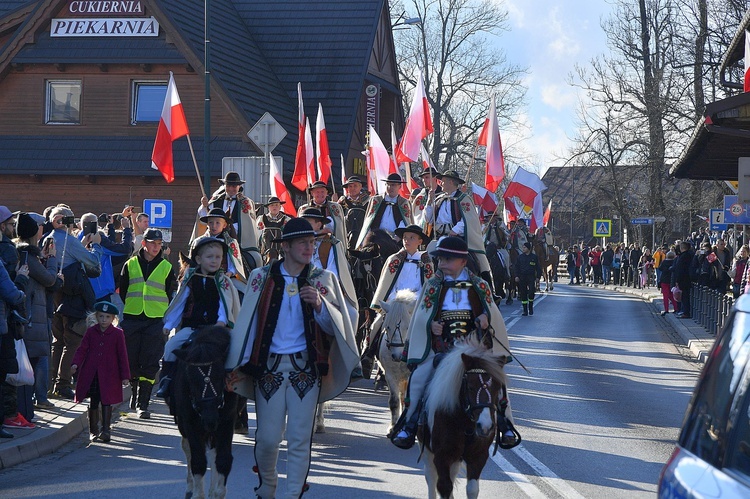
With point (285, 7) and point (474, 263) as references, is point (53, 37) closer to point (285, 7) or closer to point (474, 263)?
point (285, 7)

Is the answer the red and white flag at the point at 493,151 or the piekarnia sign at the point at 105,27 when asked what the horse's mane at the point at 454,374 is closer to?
the red and white flag at the point at 493,151

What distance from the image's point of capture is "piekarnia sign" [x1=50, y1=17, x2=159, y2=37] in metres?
32.1

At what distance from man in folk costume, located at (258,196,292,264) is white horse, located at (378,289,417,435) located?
4594 mm

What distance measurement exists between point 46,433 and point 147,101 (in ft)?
74.8

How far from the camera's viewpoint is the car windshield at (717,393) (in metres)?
3.54

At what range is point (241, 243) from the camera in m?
13.6

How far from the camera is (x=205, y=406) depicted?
23.9 feet

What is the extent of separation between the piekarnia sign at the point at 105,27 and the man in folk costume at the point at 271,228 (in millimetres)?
14468

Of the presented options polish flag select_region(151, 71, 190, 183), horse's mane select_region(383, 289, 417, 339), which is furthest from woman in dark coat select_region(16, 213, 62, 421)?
polish flag select_region(151, 71, 190, 183)

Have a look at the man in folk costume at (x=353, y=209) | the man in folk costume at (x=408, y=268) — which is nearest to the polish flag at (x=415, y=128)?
the man in folk costume at (x=353, y=209)

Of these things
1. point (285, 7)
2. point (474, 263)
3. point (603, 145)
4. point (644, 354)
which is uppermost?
point (285, 7)

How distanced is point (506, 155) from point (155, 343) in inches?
1972

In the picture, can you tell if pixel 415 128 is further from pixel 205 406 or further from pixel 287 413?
pixel 287 413

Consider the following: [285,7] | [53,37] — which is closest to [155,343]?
[53,37]
